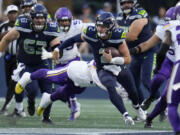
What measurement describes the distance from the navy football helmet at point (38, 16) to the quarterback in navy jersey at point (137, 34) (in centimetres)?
140

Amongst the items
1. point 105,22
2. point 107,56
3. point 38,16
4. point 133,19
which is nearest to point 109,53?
point 107,56

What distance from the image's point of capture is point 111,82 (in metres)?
8.45

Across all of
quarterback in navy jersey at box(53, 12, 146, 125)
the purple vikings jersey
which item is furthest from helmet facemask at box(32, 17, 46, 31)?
the purple vikings jersey

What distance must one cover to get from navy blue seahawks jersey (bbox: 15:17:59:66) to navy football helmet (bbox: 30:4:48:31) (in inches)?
3.7

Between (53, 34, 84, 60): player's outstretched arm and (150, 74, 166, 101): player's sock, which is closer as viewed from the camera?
(150, 74, 166, 101): player's sock

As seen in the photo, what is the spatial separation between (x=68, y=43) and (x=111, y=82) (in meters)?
1.11

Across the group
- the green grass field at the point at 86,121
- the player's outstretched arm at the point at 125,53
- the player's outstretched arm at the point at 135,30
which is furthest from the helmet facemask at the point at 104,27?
the player's outstretched arm at the point at 135,30

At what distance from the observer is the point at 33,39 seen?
372 inches

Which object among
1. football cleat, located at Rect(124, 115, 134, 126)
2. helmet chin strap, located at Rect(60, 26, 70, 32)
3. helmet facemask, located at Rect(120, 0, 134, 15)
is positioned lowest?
football cleat, located at Rect(124, 115, 134, 126)

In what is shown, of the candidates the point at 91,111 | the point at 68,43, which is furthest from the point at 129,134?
the point at 91,111

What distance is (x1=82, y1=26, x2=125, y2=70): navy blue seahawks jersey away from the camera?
28.6 feet

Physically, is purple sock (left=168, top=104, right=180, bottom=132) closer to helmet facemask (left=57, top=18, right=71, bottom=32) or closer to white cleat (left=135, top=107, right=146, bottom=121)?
white cleat (left=135, top=107, right=146, bottom=121)

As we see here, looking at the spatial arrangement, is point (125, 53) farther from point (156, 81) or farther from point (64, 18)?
point (64, 18)

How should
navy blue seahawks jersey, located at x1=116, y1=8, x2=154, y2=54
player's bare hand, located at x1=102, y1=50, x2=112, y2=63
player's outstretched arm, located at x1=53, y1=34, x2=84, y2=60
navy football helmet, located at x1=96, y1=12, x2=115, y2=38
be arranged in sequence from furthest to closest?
navy blue seahawks jersey, located at x1=116, y1=8, x2=154, y2=54 < player's outstretched arm, located at x1=53, y1=34, x2=84, y2=60 < navy football helmet, located at x1=96, y1=12, x2=115, y2=38 < player's bare hand, located at x1=102, y1=50, x2=112, y2=63
